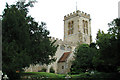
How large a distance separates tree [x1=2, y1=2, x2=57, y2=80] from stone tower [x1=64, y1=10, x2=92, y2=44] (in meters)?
28.5

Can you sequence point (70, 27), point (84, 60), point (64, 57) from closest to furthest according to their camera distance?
point (84, 60) → point (64, 57) → point (70, 27)

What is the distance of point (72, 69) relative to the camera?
3525cm

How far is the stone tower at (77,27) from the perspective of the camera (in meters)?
53.4

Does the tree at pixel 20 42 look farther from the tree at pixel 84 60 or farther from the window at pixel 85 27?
the window at pixel 85 27

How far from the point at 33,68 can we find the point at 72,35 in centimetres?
2121

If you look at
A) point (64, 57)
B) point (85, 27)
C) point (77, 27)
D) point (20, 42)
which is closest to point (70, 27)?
point (77, 27)

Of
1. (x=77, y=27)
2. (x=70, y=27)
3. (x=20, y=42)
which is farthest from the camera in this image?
(x=70, y=27)

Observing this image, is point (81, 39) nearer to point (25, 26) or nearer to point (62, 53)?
point (62, 53)

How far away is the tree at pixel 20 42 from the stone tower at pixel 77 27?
2848 cm

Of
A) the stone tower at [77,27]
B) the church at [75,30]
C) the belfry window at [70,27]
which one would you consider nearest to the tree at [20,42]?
the church at [75,30]

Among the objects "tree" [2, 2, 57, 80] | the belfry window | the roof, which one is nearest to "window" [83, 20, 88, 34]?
the belfry window

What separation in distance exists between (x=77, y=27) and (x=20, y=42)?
35368 millimetres

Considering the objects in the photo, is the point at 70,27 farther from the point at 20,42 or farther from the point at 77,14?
the point at 20,42

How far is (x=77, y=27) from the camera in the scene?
2110 inches
